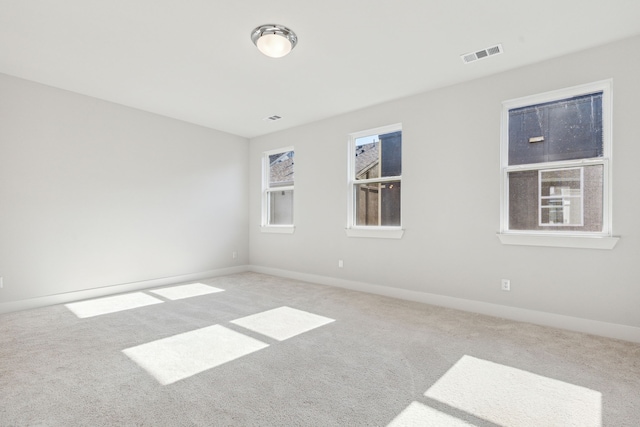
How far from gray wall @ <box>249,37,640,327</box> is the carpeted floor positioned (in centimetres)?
41

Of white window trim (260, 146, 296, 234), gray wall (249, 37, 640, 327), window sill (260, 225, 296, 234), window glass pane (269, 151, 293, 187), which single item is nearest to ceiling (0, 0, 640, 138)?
gray wall (249, 37, 640, 327)

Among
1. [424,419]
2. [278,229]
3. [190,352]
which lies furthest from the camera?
[278,229]

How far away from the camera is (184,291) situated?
4.45 m

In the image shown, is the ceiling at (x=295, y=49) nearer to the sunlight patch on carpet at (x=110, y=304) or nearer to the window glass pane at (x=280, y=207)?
the window glass pane at (x=280, y=207)

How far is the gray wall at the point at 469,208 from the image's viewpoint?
274cm

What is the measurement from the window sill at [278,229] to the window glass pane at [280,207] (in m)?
0.14

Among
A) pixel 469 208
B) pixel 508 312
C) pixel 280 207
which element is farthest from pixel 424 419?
pixel 280 207

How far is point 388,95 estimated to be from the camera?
4.04m

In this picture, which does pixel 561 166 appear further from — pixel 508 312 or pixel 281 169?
pixel 281 169

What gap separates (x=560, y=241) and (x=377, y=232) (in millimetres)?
2028

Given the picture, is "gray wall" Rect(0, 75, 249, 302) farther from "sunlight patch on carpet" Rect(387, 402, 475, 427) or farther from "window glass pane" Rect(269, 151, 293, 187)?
"sunlight patch on carpet" Rect(387, 402, 475, 427)

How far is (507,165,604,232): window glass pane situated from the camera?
2.90 meters

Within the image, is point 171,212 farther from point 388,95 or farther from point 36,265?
point 388,95

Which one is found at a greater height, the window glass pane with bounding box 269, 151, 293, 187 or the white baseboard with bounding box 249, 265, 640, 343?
the window glass pane with bounding box 269, 151, 293, 187
